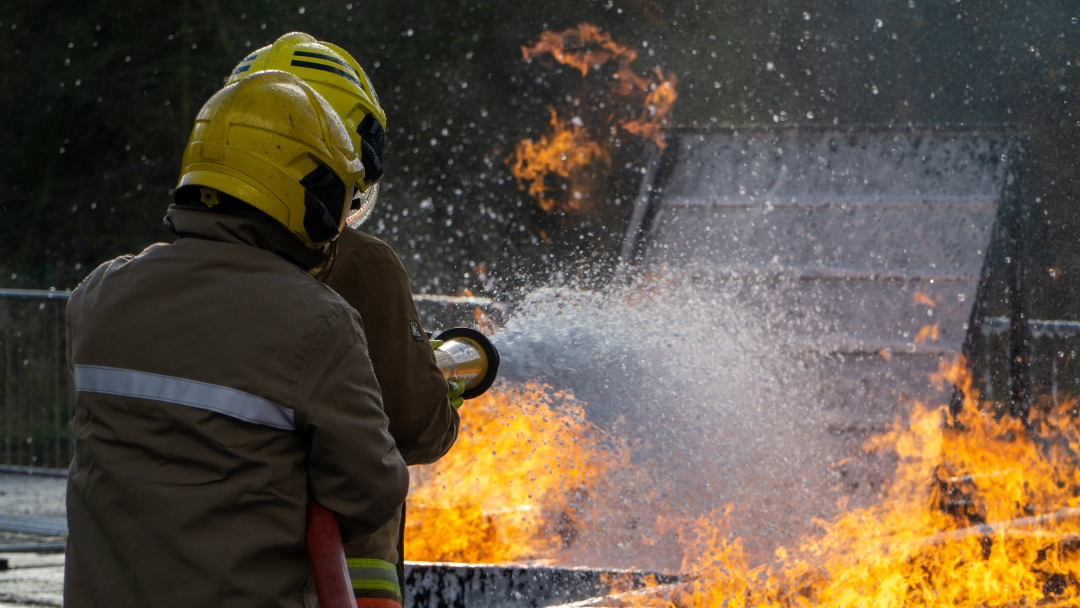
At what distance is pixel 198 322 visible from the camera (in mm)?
1444

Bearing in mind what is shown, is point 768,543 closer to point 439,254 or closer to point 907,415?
point 907,415

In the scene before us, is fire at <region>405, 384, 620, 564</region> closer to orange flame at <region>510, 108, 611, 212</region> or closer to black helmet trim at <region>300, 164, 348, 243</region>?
black helmet trim at <region>300, 164, 348, 243</region>

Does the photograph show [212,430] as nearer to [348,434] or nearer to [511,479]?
[348,434]

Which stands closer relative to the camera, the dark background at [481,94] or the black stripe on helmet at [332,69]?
the black stripe on helmet at [332,69]

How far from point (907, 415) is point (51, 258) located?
31.9ft

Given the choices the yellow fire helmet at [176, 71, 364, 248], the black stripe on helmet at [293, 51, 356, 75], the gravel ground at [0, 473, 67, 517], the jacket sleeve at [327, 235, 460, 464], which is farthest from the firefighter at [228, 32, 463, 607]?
the gravel ground at [0, 473, 67, 517]

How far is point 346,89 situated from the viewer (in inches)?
84.7

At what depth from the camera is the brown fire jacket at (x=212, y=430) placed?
55.8 inches

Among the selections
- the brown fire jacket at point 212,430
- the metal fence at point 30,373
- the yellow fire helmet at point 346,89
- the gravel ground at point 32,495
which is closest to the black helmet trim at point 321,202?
the brown fire jacket at point 212,430

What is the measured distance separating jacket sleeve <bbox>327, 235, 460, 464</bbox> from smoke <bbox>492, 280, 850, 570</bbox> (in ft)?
8.70

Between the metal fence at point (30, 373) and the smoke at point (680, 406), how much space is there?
166 inches

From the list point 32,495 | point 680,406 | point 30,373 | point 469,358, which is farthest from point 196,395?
point 30,373

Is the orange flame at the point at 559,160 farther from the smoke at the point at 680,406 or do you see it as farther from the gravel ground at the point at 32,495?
the gravel ground at the point at 32,495

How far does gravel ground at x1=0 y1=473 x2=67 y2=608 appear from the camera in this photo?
439 cm
